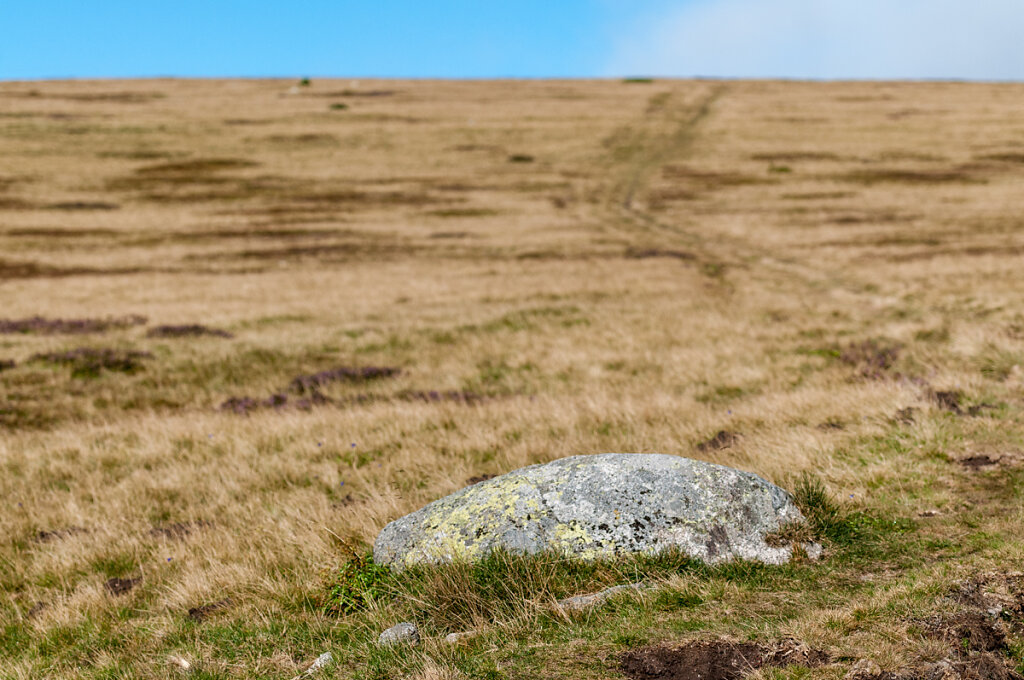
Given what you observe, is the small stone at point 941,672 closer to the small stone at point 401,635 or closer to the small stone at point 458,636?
the small stone at point 458,636

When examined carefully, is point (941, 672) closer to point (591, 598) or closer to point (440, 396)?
point (591, 598)

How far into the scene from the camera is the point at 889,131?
246 feet

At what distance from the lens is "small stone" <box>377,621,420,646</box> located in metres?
5.06

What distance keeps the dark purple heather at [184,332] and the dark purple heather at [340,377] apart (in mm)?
6161

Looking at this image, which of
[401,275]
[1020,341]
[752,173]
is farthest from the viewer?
[752,173]

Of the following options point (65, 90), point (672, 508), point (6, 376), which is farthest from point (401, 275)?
point (65, 90)

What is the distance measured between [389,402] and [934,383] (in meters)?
9.41

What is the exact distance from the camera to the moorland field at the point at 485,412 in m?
5.16

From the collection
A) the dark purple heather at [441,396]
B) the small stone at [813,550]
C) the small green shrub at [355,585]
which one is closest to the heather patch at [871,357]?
the dark purple heather at [441,396]

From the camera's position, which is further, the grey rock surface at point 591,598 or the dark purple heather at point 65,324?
the dark purple heather at point 65,324

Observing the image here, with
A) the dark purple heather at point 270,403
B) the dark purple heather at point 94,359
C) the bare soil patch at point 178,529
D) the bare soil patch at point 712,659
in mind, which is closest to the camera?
the bare soil patch at point 712,659

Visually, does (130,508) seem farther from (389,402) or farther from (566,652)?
(566,652)

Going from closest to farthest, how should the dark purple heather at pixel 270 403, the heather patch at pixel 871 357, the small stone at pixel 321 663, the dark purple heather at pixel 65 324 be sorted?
the small stone at pixel 321 663 → the heather patch at pixel 871 357 → the dark purple heather at pixel 270 403 → the dark purple heather at pixel 65 324

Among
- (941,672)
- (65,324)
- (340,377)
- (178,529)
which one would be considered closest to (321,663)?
(941,672)
